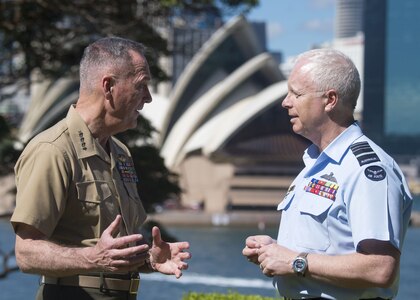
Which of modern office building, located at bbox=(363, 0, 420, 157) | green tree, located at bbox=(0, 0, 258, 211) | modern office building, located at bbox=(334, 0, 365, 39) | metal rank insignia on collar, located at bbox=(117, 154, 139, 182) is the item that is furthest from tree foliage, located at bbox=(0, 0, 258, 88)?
modern office building, located at bbox=(334, 0, 365, 39)

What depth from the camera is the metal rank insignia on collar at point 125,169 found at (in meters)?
2.63

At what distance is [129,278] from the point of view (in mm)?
2568

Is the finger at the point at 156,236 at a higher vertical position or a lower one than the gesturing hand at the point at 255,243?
lower

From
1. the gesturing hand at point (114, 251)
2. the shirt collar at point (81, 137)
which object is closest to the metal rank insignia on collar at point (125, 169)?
the shirt collar at point (81, 137)

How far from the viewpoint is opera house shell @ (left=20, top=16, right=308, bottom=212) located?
44438 millimetres

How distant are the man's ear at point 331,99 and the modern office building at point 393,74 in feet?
220

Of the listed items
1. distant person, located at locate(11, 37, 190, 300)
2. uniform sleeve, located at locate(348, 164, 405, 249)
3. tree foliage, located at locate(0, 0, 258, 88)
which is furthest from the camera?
tree foliage, located at locate(0, 0, 258, 88)

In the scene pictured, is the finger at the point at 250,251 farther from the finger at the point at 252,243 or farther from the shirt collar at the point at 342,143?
the shirt collar at the point at 342,143

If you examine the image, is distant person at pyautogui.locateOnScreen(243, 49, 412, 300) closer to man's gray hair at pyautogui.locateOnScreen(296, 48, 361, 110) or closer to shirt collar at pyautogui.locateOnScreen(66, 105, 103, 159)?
man's gray hair at pyautogui.locateOnScreen(296, 48, 361, 110)

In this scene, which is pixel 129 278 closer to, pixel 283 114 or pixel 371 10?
pixel 283 114

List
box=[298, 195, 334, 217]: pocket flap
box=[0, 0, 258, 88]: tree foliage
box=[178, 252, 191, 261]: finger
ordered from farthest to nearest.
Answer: box=[0, 0, 258, 88]: tree foliage, box=[178, 252, 191, 261]: finger, box=[298, 195, 334, 217]: pocket flap

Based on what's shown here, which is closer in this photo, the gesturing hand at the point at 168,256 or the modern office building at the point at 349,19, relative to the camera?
the gesturing hand at the point at 168,256

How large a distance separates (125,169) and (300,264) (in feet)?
2.21

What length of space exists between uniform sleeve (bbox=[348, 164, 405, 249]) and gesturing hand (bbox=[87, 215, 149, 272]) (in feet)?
1.65
